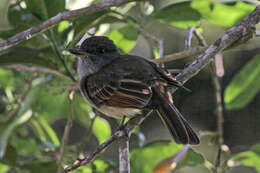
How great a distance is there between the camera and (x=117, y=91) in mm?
2990

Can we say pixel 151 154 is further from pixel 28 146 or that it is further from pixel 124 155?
pixel 28 146

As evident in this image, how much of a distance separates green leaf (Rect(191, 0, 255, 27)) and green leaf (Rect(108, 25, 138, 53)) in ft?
1.87

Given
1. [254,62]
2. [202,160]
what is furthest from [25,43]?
[254,62]

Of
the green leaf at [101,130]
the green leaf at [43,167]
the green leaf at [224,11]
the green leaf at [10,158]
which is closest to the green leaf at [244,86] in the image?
the green leaf at [224,11]

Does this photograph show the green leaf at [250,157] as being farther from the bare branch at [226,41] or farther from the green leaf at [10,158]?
the green leaf at [10,158]

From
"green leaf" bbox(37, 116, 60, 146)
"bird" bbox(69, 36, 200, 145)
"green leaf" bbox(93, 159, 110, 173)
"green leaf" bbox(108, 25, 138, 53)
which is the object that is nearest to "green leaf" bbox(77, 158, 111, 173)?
"green leaf" bbox(93, 159, 110, 173)

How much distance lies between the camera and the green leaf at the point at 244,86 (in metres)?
3.44

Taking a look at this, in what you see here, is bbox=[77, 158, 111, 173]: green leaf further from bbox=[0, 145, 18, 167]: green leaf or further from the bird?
bbox=[0, 145, 18, 167]: green leaf

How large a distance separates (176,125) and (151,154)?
46 cm

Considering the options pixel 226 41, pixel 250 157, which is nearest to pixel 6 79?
pixel 226 41

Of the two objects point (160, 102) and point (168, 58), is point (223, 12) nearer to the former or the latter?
point (168, 58)

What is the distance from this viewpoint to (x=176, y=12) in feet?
10.9

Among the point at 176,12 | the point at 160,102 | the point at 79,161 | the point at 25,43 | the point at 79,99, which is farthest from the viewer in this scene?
the point at 79,99

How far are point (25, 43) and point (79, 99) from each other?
96cm
